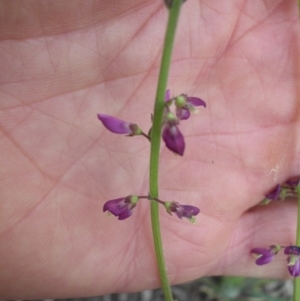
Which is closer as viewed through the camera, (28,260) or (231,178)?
(28,260)

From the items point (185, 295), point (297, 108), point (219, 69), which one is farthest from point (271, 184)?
point (185, 295)

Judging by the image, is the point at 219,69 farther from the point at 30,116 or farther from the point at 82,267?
the point at 82,267

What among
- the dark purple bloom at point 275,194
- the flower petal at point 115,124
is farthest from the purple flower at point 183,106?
the dark purple bloom at point 275,194

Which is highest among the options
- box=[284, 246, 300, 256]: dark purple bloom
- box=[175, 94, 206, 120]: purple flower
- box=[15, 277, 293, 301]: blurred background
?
box=[175, 94, 206, 120]: purple flower

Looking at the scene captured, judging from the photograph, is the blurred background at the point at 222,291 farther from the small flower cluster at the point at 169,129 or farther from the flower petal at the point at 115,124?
the flower petal at the point at 115,124

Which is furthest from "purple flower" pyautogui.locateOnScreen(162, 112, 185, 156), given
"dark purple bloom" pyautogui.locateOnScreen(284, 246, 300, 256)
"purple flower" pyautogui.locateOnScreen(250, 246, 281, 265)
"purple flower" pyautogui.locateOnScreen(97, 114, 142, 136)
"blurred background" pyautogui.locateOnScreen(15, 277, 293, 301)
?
"blurred background" pyautogui.locateOnScreen(15, 277, 293, 301)

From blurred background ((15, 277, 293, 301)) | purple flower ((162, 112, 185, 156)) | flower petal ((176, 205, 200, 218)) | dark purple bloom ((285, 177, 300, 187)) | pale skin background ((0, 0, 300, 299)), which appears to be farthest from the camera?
blurred background ((15, 277, 293, 301))

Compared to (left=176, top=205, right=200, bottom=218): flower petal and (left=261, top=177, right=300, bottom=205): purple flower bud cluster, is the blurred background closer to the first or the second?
(left=261, top=177, right=300, bottom=205): purple flower bud cluster
